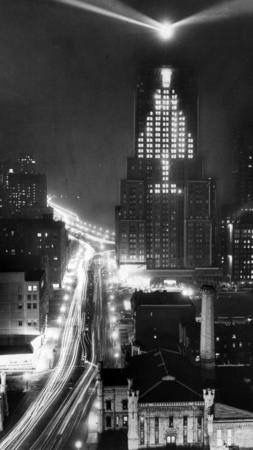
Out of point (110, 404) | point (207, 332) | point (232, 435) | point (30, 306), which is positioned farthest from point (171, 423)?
point (30, 306)

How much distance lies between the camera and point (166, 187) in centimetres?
13088

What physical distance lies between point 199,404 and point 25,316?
37964 millimetres

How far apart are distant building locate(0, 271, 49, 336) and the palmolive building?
5141cm

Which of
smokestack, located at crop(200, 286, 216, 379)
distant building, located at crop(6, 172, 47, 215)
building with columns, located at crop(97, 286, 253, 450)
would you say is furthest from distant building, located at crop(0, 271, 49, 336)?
distant building, located at crop(6, 172, 47, 215)

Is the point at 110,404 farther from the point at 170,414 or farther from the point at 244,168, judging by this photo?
the point at 244,168

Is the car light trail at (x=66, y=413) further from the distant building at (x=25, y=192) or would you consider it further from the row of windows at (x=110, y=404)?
the distant building at (x=25, y=192)

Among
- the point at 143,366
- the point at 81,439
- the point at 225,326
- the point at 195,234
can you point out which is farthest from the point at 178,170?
the point at 81,439

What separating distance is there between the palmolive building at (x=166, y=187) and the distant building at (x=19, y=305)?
2024 inches

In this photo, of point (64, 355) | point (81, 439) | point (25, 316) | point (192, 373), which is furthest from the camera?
point (25, 316)

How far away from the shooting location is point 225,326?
74438mm

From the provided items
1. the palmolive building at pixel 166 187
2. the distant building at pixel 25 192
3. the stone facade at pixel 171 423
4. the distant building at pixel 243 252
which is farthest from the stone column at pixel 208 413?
the distant building at pixel 25 192

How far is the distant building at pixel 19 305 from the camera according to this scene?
256 ft

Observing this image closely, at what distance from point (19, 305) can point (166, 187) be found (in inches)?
2471

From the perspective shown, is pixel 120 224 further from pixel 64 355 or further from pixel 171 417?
pixel 171 417
